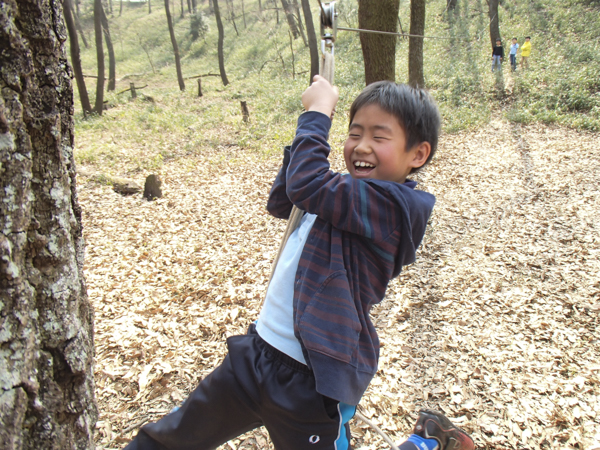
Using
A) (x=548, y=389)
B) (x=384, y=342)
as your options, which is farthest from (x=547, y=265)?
(x=384, y=342)

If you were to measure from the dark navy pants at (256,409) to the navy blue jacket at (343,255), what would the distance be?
138 mm

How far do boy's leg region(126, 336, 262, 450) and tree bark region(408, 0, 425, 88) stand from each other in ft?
21.3

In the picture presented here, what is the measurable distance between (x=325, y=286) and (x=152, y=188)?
5.45 meters

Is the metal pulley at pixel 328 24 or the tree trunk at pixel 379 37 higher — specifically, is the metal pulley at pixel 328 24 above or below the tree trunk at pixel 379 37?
below

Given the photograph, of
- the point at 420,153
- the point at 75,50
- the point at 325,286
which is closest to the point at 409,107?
the point at 420,153

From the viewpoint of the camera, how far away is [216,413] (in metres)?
1.51

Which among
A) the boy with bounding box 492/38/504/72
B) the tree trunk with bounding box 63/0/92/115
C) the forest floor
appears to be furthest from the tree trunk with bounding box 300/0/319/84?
the forest floor

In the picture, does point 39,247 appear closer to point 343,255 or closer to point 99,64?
point 343,255

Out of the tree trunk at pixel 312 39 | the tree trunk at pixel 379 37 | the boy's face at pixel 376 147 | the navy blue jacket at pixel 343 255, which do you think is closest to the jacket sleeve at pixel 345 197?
the navy blue jacket at pixel 343 255

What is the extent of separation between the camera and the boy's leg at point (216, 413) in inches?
58.0

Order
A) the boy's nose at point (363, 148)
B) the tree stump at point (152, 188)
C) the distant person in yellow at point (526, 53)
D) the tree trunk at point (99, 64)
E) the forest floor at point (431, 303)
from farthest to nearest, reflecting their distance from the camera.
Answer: the distant person in yellow at point (526, 53) < the tree trunk at point (99, 64) < the tree stump at point (152, 188) < the forest floor at point (431, 303) < the boy's nose at point (363, 148)

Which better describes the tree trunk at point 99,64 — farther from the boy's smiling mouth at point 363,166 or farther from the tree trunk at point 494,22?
the tree trunk at point 494,22

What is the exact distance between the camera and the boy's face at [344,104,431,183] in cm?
147

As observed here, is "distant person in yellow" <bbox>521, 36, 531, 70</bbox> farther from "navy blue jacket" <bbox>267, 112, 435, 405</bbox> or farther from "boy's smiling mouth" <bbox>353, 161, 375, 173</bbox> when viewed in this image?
"navy blue jacket" <bbox>267, 112, 435, 405</bbox>
